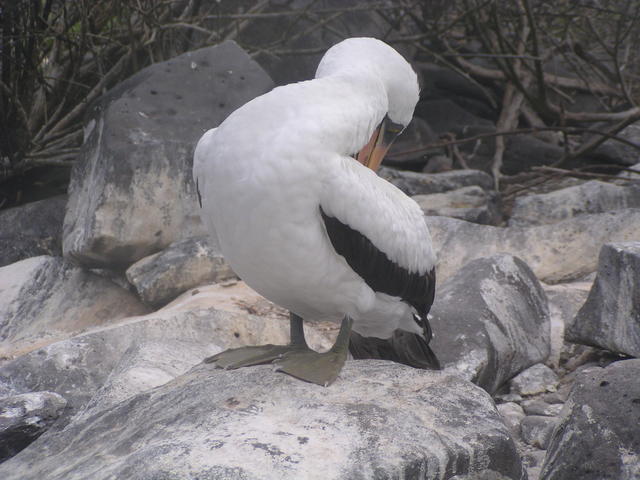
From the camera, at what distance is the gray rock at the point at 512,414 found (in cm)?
390

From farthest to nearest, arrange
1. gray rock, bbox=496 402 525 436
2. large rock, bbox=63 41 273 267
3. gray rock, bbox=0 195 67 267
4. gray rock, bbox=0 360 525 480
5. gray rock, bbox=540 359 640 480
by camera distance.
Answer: gray rock, bbox=0 195 67 267 → large rock, bbox=63 41 273 267 → gray rock, bbox=496 402 525 436 → gray rock, bbox=540 359 640 480 → gray rock, bbox=0 360 525 480

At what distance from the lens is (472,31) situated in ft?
30.9

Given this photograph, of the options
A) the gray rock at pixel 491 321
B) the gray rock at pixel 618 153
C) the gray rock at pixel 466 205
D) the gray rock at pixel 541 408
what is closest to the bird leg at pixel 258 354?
the gray rock at pixel 491 321

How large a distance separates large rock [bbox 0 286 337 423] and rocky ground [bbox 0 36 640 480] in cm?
1

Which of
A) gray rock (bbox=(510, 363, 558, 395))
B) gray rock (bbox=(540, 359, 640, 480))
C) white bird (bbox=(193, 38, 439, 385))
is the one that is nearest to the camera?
gray rock (bbox=(540, 359, 640, 480))

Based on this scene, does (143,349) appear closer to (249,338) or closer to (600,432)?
(249,338)

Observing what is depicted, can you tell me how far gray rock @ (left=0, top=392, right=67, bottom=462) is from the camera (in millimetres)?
3510

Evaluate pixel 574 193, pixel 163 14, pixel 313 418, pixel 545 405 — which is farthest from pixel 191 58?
pixel 313 418

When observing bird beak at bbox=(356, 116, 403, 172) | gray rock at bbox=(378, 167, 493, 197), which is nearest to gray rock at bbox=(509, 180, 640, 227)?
gray rock at bbox=(378, 167, 493, 197)

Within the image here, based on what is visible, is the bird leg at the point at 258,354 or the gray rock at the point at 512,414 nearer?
the bird leg at the point at 258,354

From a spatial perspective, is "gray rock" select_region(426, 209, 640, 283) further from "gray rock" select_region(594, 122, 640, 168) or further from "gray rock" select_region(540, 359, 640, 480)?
"gray rock" select_region(594, 122, 640, 168)

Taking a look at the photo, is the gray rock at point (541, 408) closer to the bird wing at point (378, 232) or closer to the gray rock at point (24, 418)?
the bird wing at point (378, 232)

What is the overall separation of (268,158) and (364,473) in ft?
3.55

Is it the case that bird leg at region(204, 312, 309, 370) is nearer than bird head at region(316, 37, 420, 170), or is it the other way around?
bird leg at region(204, 312, 309, 370)
